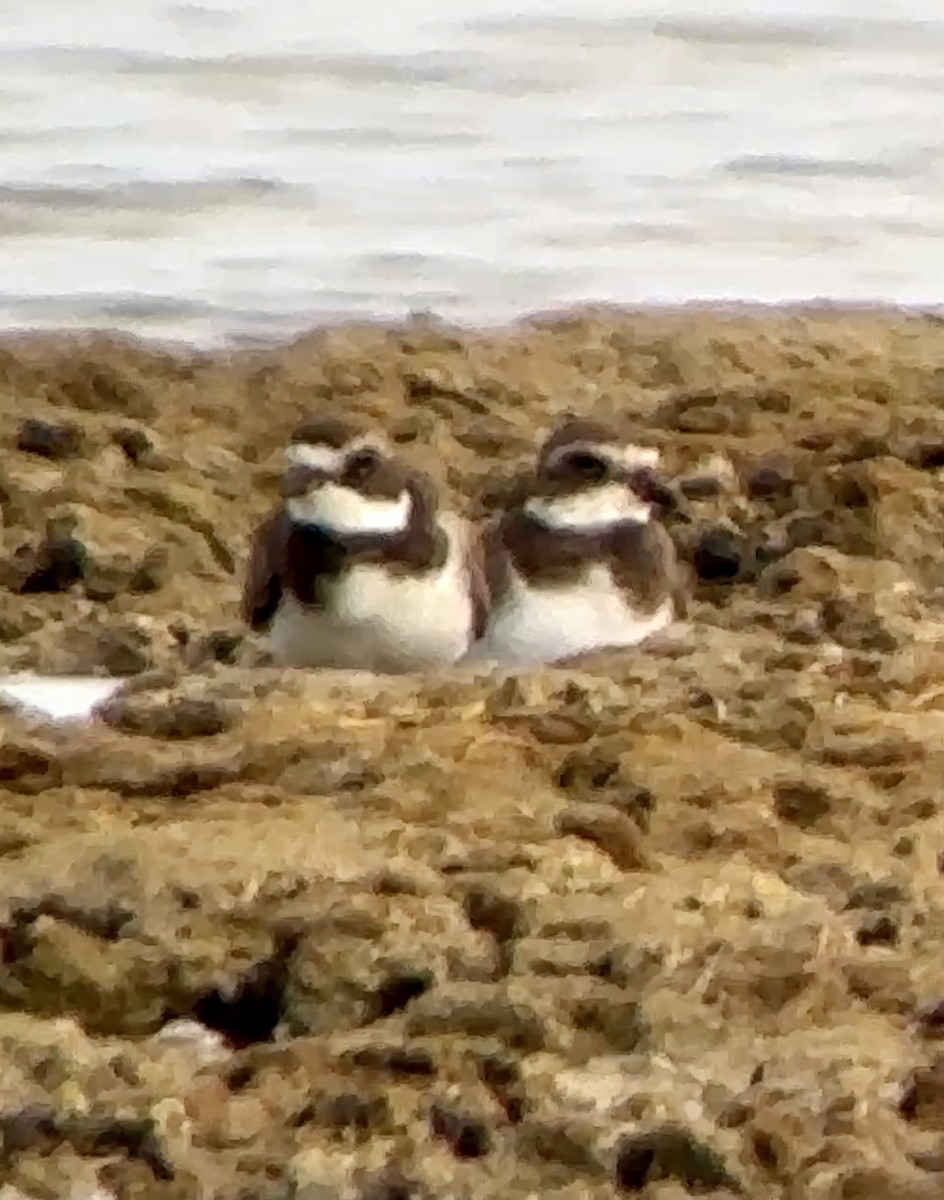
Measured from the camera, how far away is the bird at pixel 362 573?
142 centimetres

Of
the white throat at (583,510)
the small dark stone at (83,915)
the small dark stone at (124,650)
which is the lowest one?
the small dark stone at (124,650)

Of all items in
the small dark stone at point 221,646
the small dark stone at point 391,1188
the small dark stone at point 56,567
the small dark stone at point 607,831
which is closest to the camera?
the small dark stone at point 391,1188

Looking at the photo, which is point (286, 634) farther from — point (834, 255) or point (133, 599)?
point (834, 255)

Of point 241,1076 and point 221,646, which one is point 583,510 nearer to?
point 221,646

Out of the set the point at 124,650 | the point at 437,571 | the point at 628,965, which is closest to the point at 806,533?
the point at 437,571

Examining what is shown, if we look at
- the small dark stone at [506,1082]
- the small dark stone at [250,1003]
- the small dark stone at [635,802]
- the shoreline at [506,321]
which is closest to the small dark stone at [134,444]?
the shoreline at [506,321]

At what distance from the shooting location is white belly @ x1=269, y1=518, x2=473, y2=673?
1.42 m

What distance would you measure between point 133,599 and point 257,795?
0.57 meters

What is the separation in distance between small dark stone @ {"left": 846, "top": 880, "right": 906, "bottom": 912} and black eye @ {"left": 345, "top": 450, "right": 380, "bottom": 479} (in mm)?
547

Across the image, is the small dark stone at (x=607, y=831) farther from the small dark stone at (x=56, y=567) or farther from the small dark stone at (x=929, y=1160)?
the small dark stone at (x=56, y=567)

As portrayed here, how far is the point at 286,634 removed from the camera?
Result: 4.80 feet

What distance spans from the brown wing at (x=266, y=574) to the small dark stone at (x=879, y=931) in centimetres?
58

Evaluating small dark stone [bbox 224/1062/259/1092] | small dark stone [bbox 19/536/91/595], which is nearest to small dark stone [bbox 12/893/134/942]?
small dark stone [bbox 224/1062/259/1092]

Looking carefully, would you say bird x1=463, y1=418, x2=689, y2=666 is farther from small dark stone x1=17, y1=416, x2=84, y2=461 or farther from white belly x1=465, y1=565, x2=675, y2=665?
small dark stone x1=17, y1=416, x2=84, y2=461
